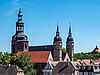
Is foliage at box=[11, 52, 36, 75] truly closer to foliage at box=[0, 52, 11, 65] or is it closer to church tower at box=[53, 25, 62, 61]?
foliage at box=[0, 52, 11, 65]

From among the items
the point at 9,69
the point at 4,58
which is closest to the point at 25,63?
the point at 9,69

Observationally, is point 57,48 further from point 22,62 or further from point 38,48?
point 22,62

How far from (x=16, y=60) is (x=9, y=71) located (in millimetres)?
6055

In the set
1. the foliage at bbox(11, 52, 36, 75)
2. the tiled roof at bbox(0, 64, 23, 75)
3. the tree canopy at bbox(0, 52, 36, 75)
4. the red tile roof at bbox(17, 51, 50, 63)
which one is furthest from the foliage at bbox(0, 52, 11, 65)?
the red tile roof at bbox(17, 51, 50, 63)

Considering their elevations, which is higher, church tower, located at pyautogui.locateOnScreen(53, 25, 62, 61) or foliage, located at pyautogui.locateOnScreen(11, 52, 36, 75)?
church tower, located at pyautogui.locateOnScreen(53, 25, 62, 61)

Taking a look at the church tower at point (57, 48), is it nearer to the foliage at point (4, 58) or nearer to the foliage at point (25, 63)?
the foliage at point (25, 63)

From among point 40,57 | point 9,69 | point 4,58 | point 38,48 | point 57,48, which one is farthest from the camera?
point 38,48

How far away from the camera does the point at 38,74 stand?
3536 inches

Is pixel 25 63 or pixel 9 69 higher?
pixel 25 63

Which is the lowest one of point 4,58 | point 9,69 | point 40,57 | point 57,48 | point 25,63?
point 9,69

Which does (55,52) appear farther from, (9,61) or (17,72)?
(17,72)

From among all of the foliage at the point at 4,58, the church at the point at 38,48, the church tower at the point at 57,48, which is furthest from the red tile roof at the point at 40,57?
the church tower at the point at 57,48

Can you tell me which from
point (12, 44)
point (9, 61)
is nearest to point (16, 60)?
point (9, 61)

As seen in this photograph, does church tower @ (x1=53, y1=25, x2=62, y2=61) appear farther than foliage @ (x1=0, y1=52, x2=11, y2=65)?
Yes
